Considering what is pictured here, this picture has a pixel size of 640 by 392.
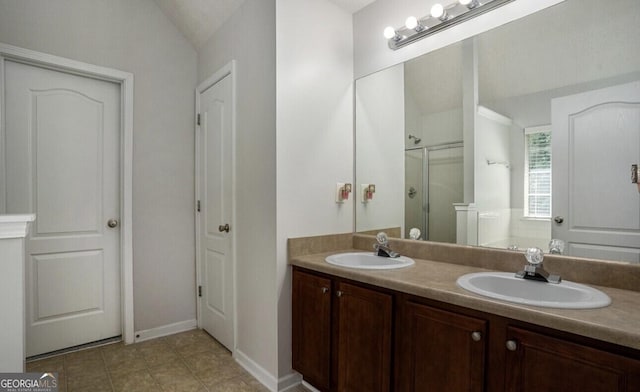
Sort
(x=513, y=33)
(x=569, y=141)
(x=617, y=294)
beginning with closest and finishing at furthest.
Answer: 1. (x=617, y=294)
2. (x=569, y=141)
3. (x=513, y=33)

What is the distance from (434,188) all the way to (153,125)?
2.23 meters

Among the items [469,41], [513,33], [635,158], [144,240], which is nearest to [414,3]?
[469,41]

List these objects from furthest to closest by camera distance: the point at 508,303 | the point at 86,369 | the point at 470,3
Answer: the point at 86,369 < the point at 470,3 < the point at 508,303

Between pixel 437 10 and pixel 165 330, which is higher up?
pixel 437 10

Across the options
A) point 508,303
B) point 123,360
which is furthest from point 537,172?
point 123,360

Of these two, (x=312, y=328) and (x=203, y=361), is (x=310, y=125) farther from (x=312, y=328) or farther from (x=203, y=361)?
(x=203, y=361)

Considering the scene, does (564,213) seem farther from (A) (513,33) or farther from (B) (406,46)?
(B) (406,46)

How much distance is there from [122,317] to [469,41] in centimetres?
305

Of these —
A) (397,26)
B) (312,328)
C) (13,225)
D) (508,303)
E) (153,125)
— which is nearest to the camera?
(508,303)

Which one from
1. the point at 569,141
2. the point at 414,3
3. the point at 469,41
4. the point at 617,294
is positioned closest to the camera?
the point at 617,294

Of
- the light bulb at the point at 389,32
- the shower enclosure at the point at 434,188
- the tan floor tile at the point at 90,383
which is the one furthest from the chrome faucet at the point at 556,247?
the tan floor tile at the point at 90,383

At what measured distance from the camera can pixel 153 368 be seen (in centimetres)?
213

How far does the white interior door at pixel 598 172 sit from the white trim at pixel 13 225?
7.06 ft

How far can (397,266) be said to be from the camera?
1624 mm
